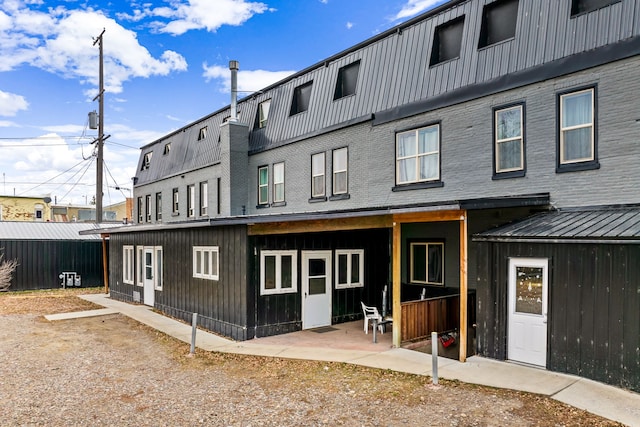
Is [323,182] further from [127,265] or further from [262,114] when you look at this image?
[127,265]

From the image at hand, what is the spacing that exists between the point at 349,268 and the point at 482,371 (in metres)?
6.38

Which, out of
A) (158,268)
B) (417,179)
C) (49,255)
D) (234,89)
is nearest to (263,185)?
(234,89)

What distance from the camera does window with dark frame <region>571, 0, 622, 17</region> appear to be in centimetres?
997

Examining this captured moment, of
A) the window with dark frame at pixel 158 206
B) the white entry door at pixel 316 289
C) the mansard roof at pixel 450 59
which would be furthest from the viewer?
the window with dark frame at pixel 158 206

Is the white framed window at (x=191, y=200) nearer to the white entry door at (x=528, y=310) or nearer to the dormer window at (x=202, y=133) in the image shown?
the dormer window at (x=202, y=133)

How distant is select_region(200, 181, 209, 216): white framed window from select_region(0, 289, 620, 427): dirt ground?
39.5 ft

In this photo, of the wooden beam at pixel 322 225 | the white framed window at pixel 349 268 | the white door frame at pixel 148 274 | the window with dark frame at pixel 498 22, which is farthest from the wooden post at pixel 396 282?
the white door frame at pixel 148 274

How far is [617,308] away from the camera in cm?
766

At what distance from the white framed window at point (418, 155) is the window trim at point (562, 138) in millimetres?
3369

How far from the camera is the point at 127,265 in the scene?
2031 centimetres

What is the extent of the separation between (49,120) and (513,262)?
156 ft

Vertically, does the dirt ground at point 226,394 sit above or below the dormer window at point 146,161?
below

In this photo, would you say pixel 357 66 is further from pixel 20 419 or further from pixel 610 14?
pixel 20 419

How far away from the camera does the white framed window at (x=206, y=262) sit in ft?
44.5
